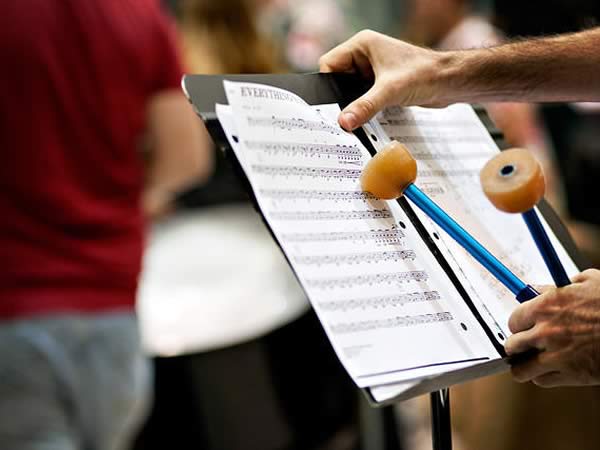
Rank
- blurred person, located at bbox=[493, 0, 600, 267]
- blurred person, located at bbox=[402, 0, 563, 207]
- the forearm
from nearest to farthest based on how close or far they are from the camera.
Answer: the forearm < blurred person, located at bbox=[493, 0, 600, 267] < blurred person, located at bbox=[402, 0, 563, 207]

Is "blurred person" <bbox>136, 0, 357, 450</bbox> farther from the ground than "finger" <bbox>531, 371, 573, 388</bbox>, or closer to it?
closer to it

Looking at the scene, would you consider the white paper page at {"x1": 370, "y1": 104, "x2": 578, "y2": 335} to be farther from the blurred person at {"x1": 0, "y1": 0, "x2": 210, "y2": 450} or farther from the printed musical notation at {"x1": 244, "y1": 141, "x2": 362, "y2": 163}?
the blurred person at {"x1": 0, "y1": 0, "x2": 210, "y2": 450}

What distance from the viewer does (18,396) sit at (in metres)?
1.21

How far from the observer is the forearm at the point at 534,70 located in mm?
867

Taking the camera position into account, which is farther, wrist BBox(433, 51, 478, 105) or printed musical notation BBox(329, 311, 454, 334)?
wrist BBox(433, 51, 478, 105)

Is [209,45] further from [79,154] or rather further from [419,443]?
[419,443]

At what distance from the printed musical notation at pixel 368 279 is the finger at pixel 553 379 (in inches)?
5.2

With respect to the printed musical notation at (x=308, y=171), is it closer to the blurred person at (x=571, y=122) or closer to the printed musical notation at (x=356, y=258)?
the printed musical notation at (x=356, y=258)

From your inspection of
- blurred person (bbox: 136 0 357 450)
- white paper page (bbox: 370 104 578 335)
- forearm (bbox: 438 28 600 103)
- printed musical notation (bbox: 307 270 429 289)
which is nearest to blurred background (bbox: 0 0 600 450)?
blurred person (bbox: 136 0 357 450)

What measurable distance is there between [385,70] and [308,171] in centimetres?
17

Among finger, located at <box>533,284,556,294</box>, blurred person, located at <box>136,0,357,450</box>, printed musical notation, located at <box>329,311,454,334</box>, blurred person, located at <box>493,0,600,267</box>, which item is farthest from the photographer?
blurred person, located at <box>493,0,600,267</box>

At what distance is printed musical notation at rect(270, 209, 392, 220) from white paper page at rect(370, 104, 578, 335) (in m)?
0.06

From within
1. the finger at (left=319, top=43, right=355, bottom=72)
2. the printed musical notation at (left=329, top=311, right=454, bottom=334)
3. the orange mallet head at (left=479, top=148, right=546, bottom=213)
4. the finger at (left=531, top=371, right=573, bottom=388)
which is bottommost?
the finger at (left=531, top=371, right=573, bottom=388)

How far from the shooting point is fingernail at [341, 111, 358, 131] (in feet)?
2.56
